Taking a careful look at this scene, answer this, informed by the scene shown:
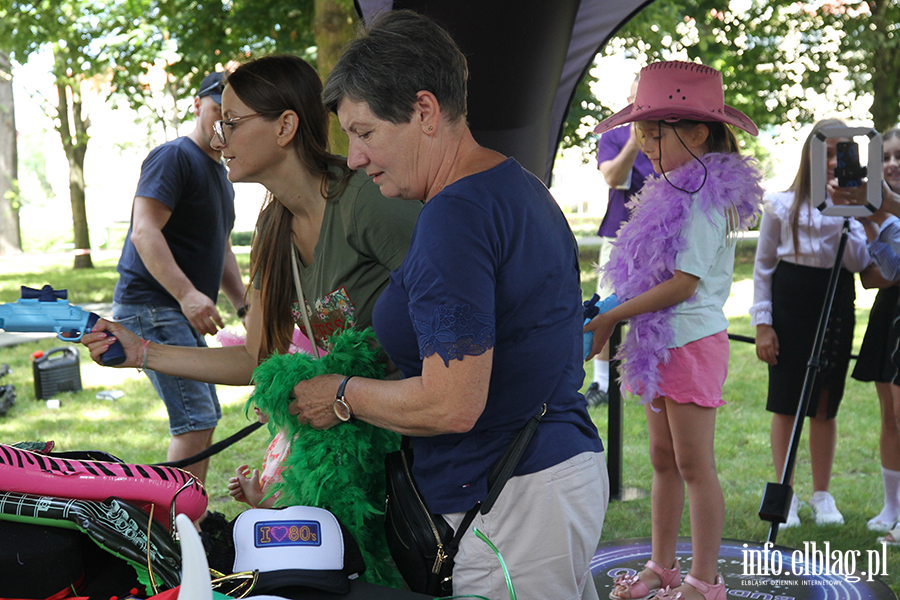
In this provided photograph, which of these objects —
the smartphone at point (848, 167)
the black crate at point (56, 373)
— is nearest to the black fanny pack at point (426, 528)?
the smartphone at point (848, 167)

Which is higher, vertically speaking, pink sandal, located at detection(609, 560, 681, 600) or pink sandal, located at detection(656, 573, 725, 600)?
pink sandal, located at detection(656, 573, 725, 600)

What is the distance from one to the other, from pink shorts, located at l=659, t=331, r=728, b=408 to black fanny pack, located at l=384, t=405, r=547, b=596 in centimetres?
129

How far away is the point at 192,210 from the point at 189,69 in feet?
16.3

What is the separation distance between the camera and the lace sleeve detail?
4.08 ft

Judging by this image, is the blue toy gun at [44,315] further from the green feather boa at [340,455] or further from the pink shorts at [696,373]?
the pink shorts at [696,373]

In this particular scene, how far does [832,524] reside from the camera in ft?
11.9

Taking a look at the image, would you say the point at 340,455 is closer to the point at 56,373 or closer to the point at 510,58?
the point at 510,58

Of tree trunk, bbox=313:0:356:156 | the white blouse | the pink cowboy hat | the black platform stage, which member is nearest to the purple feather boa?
the pink cowboy hat

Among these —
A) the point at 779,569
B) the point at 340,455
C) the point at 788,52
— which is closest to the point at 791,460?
the point at 779,569

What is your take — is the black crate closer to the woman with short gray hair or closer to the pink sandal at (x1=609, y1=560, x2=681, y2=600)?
the pink sandal at (x1=609, y1=560, x2=681, y2=600)

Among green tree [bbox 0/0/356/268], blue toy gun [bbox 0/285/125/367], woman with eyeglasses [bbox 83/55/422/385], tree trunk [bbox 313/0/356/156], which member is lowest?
blue toy gun [bbox 0/285/125/367]

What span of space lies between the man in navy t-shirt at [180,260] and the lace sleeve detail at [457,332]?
1950 mm

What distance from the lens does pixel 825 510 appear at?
3.69 m

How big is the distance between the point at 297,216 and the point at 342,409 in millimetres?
573
